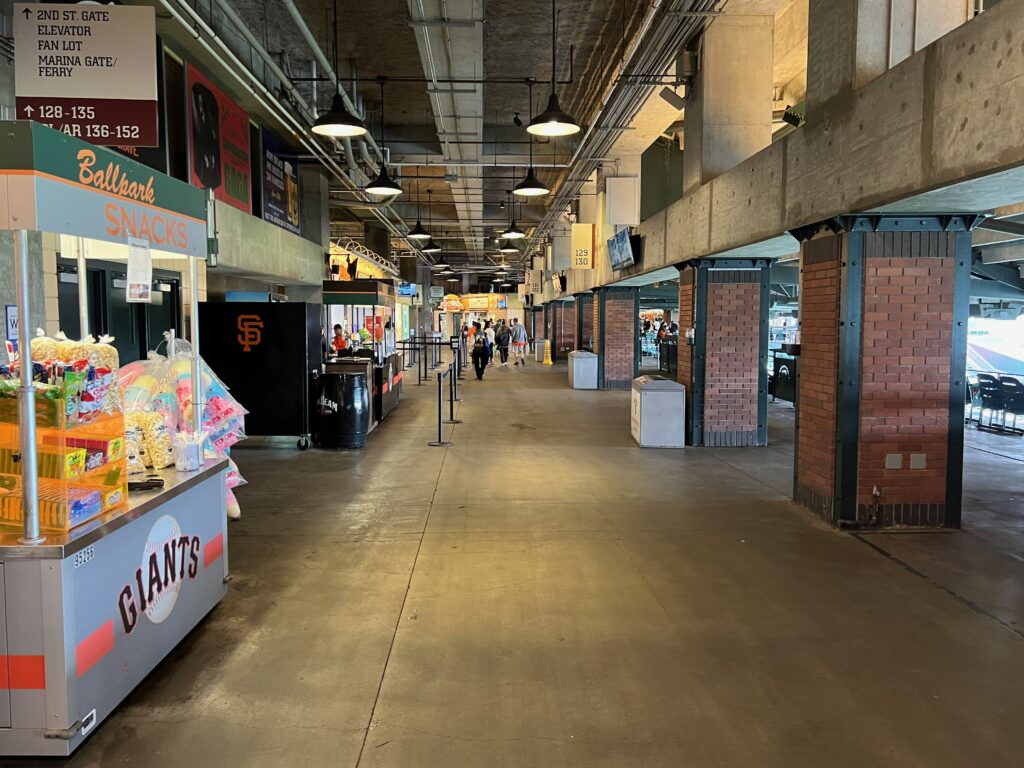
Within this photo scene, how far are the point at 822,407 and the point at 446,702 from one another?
15.4 ft

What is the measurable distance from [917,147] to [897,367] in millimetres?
2114

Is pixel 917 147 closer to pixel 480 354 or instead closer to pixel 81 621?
pixel 81 621

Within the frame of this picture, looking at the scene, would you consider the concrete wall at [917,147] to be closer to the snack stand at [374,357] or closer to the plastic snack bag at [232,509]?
the plastic snack bag at [232,509]

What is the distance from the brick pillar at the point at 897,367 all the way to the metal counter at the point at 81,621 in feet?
17.7

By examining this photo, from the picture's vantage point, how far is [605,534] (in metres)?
6.14

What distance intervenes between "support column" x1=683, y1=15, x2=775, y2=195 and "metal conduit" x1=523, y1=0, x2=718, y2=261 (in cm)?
44

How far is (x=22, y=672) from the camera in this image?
2.94m

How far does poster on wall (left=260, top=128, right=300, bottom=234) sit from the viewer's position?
13.1 m

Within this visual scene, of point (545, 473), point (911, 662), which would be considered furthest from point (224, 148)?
point (911, 662)

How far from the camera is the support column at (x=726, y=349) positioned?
10.3 meters

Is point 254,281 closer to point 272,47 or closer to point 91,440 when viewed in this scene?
point 272,47

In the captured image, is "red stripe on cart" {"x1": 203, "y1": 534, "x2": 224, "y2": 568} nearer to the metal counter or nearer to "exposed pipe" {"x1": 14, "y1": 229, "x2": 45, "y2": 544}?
the metal counter

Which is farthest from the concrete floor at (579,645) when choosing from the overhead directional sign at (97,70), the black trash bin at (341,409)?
the overhead directional sign at (97,70)

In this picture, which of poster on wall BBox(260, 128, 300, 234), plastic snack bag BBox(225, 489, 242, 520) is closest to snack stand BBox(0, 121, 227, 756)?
plastic snack bag BBox(225, 489, 242, 520)
